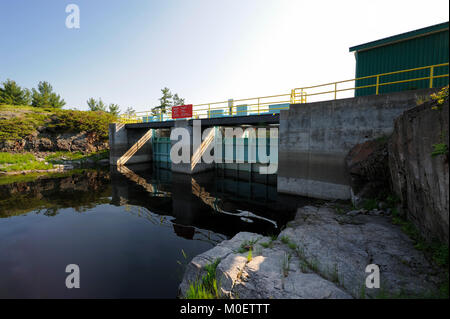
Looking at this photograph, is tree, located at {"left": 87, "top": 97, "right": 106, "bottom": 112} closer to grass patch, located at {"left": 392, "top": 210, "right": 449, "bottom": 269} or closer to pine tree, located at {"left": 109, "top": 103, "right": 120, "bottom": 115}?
pine tree, located at {"left": 109, "top": 103, "right": 120, "bottom": 115}

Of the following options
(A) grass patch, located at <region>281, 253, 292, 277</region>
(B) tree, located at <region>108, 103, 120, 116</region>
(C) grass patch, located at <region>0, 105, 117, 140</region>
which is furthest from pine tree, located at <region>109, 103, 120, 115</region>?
(A) grass patch, located at <region>281, 253, 292, 277</region>

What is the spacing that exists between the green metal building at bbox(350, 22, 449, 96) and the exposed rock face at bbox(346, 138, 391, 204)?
2.90m

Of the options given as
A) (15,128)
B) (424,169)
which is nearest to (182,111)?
(424,169)

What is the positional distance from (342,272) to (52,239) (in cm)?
917

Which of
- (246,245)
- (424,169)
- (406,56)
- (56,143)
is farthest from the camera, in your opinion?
(56,143)

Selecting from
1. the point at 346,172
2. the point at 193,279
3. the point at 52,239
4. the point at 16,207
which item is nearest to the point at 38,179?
the point at 16,207

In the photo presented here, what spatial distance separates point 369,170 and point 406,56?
6.89 meters

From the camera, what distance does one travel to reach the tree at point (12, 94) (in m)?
45.0

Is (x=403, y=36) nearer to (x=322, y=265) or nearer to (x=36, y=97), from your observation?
(x=322, y=265)

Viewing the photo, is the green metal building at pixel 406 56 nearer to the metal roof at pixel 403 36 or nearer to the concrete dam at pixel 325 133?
the metal roof at pixel 403 36

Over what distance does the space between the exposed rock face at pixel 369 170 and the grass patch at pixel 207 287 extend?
7.14 metres

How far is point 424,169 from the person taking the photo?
440 cm

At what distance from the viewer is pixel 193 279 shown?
450 centimetres

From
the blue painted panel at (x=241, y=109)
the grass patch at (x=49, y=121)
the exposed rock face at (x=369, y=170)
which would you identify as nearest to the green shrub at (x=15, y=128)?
the grass patch at (x=49, y=121)
